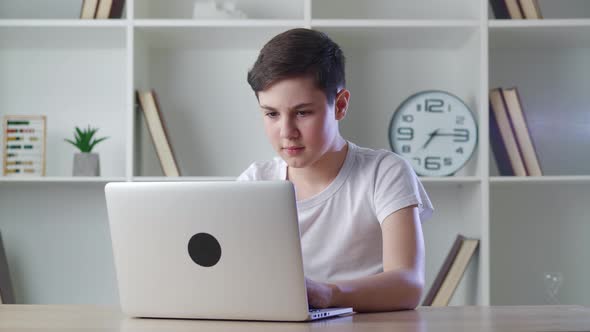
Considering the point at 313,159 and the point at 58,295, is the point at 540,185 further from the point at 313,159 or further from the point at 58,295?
the point at 58,295

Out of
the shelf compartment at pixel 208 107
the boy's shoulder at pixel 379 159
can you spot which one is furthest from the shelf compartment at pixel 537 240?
the boy's shoulder at pixel 379 159

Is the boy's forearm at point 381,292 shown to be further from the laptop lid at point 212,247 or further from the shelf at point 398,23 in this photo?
the shelf at point 398,23

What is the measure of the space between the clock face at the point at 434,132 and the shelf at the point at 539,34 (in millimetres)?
269

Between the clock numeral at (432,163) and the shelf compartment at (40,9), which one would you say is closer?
the clock numeral at (432,163)

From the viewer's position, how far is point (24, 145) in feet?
8.32

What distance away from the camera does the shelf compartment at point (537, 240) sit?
8.81 ft

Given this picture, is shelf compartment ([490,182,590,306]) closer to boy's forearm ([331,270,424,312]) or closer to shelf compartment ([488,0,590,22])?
shelf compartment ([488,0,590,22])

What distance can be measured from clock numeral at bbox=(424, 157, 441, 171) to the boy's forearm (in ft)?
A: 3.65

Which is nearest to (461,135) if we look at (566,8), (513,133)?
(513,133)

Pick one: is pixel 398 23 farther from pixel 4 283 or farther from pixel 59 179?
pixel 4 283

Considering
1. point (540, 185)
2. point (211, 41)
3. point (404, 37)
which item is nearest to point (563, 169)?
point (540, 185)

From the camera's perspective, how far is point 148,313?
3.97 ft

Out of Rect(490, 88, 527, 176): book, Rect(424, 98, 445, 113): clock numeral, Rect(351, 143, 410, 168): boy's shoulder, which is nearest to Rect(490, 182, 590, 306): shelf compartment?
Rect(490, 88, 527, 176): book

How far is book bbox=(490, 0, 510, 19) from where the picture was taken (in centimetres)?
247
